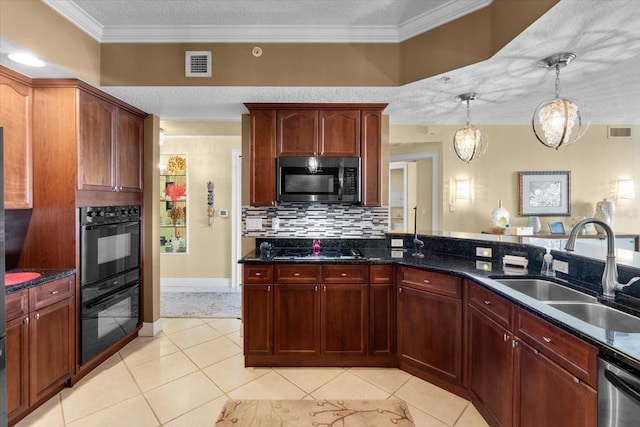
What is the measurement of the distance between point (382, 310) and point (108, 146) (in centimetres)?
294

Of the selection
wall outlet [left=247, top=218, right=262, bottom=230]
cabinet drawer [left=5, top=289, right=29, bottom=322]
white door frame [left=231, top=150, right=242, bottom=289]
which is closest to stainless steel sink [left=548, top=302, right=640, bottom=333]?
wall outlet [left=247, top=218, right=262, bottom=230]

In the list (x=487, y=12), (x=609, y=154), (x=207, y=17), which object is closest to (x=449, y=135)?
(x=609, y=154)

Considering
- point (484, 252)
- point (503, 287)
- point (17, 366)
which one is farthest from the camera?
point (484, 252)

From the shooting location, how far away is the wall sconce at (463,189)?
5.11 meters

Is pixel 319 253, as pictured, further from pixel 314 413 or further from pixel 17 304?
pixel 17 304

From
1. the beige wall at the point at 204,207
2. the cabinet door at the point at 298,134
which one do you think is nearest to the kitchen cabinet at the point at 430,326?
the cabinet door at the point at 298,134

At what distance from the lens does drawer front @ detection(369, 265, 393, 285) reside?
2.59 metres

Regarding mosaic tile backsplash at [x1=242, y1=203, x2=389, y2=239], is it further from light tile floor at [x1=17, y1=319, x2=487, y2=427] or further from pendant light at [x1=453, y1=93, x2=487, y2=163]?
light tile floor at [x1=17, y1=319, x2=487, y2=427]

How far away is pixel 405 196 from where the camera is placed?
648 centimetres

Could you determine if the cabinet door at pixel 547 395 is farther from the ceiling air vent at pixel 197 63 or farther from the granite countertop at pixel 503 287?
the ceiling air vent at pixel 197 63

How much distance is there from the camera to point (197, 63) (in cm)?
249

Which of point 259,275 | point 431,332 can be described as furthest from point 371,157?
point 431,332

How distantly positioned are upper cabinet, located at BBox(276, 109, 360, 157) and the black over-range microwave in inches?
3.4

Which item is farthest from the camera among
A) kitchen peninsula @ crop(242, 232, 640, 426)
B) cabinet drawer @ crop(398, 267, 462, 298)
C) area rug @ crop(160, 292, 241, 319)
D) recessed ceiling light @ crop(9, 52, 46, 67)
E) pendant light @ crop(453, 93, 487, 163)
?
area rug @ crop(160, 292, 241, 319)
